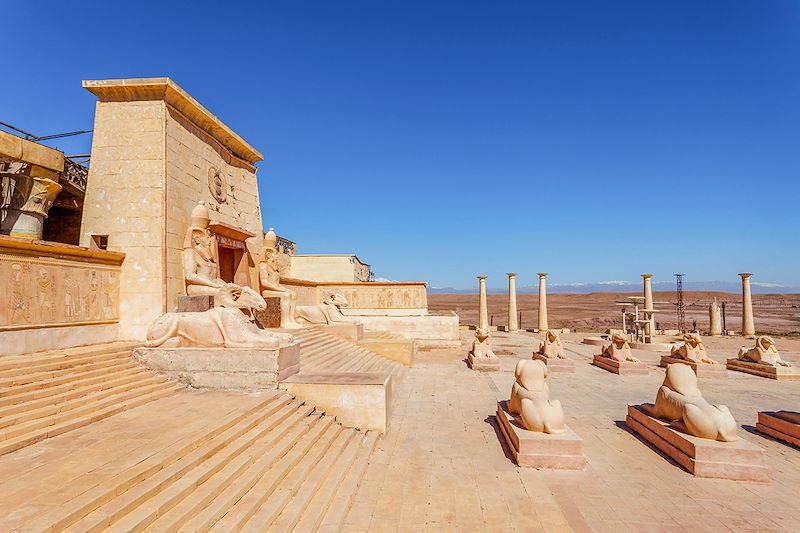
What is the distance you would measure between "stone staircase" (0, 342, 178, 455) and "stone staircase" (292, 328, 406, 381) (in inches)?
127

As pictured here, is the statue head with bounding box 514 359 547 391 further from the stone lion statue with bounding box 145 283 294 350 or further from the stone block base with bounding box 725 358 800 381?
the stone block base with bounding box 725 358 800 381

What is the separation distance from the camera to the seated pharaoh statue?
9.73 meters

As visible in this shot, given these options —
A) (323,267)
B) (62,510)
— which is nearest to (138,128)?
(62,510)

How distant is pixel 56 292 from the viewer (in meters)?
7.38

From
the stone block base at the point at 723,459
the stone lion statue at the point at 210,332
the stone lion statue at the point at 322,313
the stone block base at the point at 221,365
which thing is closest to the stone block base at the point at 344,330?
the stone lion statue at the point at 322,313

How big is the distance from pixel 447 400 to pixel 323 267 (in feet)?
59.4

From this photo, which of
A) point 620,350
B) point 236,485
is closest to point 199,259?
point 236,485

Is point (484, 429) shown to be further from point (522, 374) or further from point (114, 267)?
point (114, 267)

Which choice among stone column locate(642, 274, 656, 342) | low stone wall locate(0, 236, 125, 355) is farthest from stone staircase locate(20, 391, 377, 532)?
stone column locate(642, 274, 656, 342)

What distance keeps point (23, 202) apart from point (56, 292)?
4.01 meters

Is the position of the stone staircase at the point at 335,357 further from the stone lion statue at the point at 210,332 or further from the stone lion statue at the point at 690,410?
the stone lion statue at the point at 690,410

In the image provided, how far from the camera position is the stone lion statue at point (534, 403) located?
20.1 ft

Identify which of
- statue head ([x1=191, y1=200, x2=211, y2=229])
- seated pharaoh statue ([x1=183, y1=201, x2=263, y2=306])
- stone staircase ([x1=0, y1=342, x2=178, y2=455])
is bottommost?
stone staircase ([x1=0, y1=342, x2=178, y2=455])

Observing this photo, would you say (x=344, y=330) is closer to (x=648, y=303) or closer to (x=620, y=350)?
(x=620, y=350)
